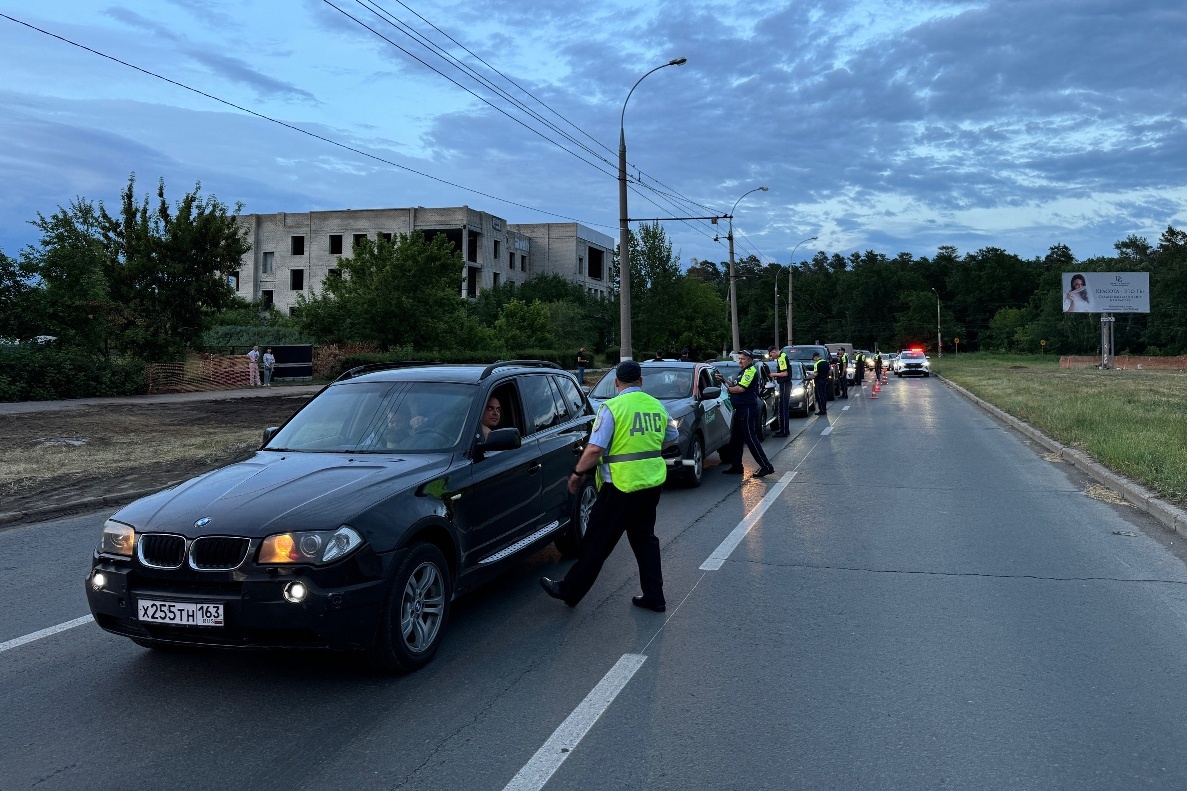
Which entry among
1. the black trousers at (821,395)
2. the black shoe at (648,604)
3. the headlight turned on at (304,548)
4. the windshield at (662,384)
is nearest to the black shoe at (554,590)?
the black shoe at (648,604)

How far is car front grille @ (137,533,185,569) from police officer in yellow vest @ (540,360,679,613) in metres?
2.27

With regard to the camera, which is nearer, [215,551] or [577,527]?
[215,551]

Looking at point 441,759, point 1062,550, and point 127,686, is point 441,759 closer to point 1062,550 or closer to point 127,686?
point 127,686

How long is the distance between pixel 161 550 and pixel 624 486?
262 centimetres

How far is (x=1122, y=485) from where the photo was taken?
11.1m

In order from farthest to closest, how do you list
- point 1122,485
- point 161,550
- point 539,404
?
point 1122,485 < point 539,404 < point 161,550

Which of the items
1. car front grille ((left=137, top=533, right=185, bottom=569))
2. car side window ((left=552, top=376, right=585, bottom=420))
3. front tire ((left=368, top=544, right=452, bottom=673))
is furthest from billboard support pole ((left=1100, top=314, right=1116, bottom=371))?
car front grille ((left=137, top=533, right=185, bottom=569))

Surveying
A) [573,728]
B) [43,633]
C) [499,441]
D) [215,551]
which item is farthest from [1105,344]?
[215,551]

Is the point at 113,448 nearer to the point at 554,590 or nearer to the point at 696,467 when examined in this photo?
the point at 696,467

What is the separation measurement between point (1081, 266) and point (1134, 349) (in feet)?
73.5

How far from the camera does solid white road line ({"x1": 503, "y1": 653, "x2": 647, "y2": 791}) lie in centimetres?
367

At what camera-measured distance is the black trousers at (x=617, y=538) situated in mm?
5977

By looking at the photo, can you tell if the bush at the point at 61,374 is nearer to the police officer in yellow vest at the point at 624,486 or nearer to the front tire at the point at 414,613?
the police officer in yellow vest at the point at 624,486

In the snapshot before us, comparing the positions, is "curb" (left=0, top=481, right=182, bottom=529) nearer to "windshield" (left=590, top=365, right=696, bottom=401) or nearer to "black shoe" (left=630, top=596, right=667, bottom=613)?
"black shoe" (left=630, top=596, right=667, bottom=613)
